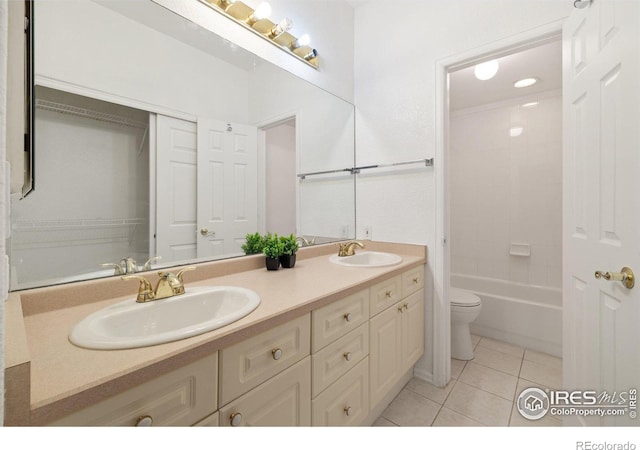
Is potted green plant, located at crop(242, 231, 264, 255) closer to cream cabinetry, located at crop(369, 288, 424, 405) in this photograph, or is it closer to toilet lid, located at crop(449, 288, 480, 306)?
cream cabinetry, located at crop(369, 288, 424, 405)

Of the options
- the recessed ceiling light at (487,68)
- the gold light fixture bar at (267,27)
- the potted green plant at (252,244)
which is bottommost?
the potted green plant at (252,244)

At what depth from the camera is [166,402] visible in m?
0.59

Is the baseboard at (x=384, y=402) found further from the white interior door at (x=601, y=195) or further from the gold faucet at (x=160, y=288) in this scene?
the gold faucet at (x=160, y=288)

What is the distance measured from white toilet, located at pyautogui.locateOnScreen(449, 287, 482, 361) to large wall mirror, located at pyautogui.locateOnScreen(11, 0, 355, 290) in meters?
1.45

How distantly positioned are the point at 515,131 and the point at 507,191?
23.2 inches

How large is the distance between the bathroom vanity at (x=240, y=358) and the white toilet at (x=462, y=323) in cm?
67

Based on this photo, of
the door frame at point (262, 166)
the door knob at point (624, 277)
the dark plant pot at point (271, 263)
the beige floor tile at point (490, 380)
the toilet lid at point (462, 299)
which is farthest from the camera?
the toilet lid at point (462, 299)

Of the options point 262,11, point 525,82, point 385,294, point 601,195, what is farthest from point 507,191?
point 262,11

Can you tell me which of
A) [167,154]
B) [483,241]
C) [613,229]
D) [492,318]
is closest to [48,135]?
[167,154]

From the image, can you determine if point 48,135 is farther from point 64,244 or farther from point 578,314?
point 578,314

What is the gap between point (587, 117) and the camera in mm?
1083

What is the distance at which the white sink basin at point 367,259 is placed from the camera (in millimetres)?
1677

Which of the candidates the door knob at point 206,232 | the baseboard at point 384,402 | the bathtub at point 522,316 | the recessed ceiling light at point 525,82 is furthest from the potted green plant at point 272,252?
the recessed ceiling light at point 525,82

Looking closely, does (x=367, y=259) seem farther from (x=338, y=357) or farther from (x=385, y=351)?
(x=338, y=357)
